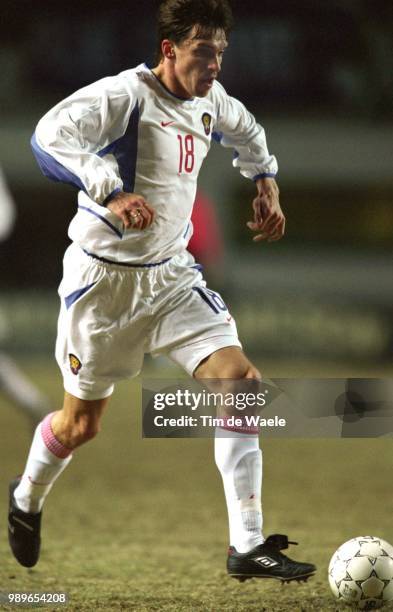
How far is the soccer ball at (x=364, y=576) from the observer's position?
10.8 ft

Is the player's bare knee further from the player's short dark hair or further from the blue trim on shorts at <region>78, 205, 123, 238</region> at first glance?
the player's short dark hair

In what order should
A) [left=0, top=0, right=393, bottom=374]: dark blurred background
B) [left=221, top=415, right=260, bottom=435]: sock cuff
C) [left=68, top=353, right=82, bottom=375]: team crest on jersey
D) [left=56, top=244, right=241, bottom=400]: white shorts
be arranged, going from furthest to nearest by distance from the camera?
[left=0, top=0, right=393, bottom=374]: dark blurred background, [left=68, top=353, right=82, bottom=375]: team crest on jersey, [left=56, top=244, right=241, bottom=400]: white shorts, [left=221, top=415, right=260, bottom=435]: sock cuff

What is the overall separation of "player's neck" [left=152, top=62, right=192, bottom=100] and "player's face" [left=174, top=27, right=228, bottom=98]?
0.16ft

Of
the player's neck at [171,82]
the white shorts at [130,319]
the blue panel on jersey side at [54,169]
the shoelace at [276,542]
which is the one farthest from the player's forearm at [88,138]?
the shoelace at [276,542]

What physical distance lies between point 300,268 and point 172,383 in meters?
9.89

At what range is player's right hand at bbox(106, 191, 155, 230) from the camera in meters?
2.87

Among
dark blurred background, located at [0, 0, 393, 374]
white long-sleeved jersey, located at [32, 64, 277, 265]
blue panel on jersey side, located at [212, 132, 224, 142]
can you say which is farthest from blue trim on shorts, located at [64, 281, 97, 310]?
dark blurred background, located at [0, 0, 393, 374]

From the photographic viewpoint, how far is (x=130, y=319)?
3.48 m

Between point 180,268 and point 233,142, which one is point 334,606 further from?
point 233,142

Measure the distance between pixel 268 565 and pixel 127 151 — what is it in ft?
4.90

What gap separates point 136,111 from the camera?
3.28m

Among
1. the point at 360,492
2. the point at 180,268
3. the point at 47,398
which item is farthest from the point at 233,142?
the point at 47,398

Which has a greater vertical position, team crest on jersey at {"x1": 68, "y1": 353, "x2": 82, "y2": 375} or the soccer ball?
team crest on jersey at {"x1": 68, "y1": 353, "x2": 82, "y2": 375}

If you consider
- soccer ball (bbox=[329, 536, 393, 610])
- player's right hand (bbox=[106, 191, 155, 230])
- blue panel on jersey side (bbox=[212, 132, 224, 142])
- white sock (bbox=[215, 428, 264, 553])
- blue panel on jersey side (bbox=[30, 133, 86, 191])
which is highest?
blue panel on jersey side (bbox=[212, 132, 224, 142])
